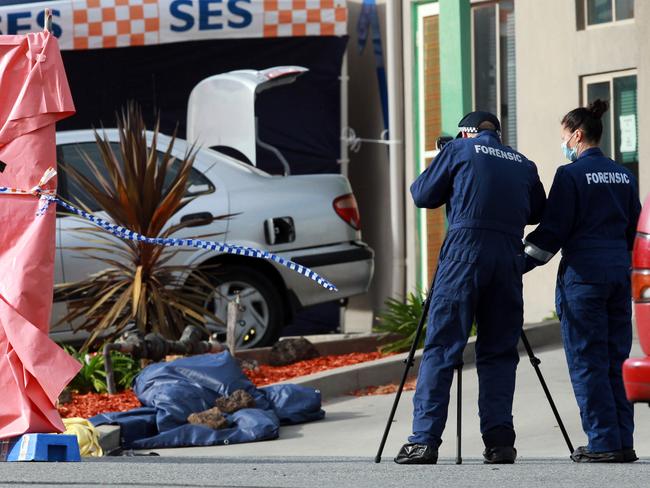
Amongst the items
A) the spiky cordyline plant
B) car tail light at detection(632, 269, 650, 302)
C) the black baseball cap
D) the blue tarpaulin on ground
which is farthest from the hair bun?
the spiky cordyline plant

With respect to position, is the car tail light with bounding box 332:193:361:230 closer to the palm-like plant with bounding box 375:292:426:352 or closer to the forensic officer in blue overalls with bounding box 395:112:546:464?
the palm-like plant with bounding box 375:292:426:352

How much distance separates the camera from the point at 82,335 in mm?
12406

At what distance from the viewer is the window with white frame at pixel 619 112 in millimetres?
13383

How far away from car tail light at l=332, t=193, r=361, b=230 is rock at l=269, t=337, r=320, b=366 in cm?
131

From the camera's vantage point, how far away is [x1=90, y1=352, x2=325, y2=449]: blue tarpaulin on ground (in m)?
9.22

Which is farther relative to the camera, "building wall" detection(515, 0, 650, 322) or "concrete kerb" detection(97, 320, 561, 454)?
"building wall" detection(515, 0, 650, 322)

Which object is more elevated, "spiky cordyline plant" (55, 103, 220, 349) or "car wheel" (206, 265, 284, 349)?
"spiky cordyline plant" (55, 103, 220, 349)

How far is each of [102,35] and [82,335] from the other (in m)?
3.95

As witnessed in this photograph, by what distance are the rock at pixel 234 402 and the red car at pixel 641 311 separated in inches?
147

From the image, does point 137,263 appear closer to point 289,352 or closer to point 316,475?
point 289,352

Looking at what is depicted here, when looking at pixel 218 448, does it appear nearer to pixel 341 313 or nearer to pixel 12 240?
pixel 12 240

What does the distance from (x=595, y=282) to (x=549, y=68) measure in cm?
712

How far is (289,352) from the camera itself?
11875mm

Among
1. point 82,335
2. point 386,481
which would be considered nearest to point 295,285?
point 82,335
